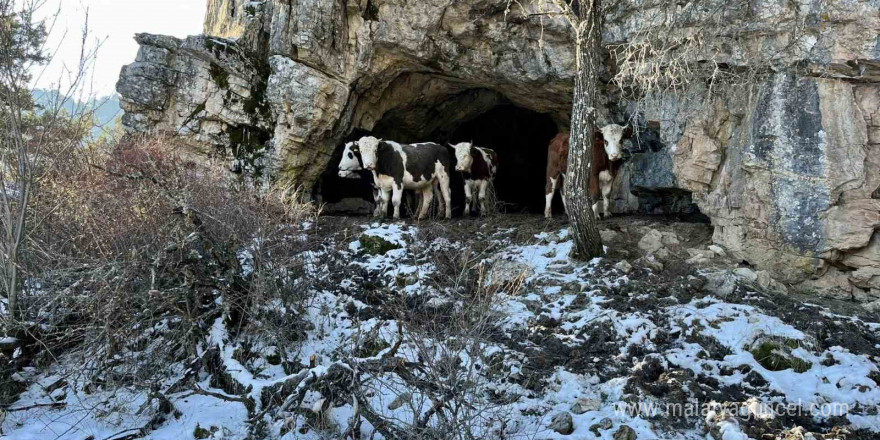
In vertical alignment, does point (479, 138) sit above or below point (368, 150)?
above

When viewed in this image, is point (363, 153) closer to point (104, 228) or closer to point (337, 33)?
point (337, 33)

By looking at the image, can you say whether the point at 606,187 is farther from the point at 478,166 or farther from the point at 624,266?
the point at 624,266

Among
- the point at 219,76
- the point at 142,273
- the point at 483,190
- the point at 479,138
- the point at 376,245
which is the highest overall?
the point at 219,76

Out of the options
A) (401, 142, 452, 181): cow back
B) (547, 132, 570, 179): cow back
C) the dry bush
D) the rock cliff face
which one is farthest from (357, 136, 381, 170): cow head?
the dry bush

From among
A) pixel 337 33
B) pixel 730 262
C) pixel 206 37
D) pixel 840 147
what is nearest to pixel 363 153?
pixel 337 33

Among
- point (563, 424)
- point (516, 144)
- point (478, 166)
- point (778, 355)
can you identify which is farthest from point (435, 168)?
point (563, 424)

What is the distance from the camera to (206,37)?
471 inches

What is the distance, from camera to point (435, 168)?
12.2 metres

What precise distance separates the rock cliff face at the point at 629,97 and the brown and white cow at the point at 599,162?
1.67 feet

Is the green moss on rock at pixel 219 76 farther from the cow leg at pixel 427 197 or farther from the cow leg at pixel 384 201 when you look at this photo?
the cow leg at pixel 427 197

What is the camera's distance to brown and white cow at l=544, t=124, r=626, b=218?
10258 mm

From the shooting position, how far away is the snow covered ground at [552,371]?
4.96 m

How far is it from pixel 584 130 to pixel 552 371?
3438 millimetres

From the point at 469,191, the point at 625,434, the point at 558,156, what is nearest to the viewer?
the point at 625,434
